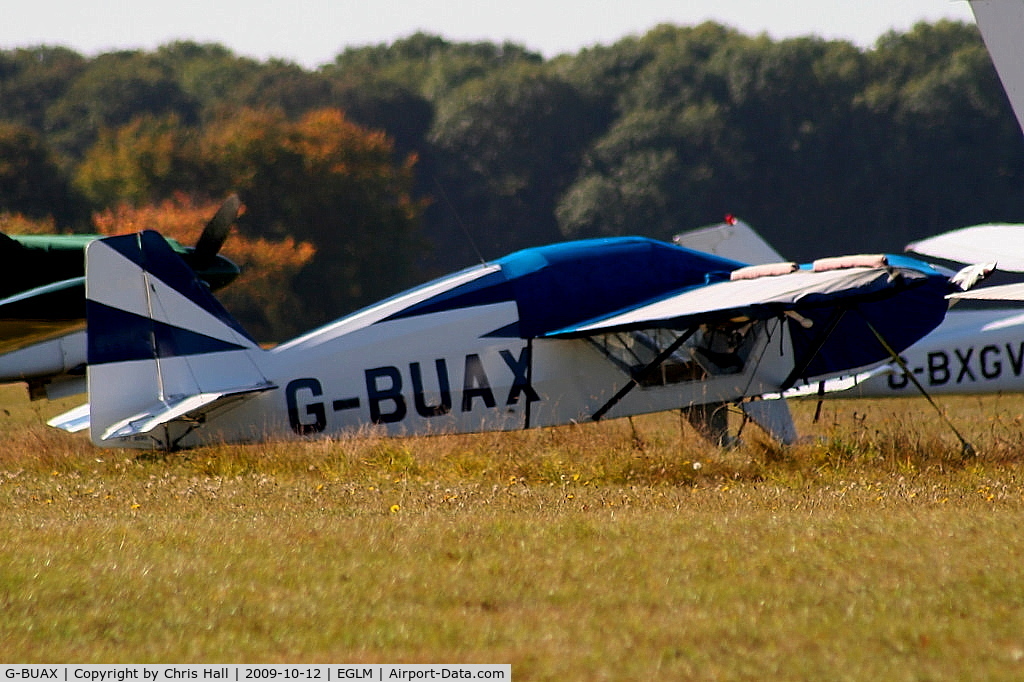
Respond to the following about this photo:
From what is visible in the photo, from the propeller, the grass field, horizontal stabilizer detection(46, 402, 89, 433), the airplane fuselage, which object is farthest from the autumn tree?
the grass field

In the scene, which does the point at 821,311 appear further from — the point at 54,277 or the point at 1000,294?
the point at 54,277

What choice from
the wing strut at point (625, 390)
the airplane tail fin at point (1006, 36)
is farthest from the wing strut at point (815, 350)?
the airplane tail fin at point (1006, 36)

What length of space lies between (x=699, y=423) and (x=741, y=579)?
21.3 feet

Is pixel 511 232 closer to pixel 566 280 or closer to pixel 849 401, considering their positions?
pixel 849 401

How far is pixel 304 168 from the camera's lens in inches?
2071

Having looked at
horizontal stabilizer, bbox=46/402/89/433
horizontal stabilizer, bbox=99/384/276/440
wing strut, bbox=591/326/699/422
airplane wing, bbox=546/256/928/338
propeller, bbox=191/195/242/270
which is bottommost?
wing strut, bbox=591/326/699/422

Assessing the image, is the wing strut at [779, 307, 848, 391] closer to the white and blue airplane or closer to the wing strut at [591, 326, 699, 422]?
the white and blue airplane

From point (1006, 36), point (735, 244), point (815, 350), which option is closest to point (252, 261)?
→ point (735, 244)

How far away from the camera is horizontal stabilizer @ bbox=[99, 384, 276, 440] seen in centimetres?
1180

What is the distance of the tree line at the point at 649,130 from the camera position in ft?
207

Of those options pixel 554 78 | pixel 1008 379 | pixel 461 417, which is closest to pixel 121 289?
pixel 461 417

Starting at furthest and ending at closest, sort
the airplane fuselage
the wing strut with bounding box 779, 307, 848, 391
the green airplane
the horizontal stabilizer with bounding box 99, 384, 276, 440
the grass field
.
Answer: the airplane fuselage → the green airplane → the wing strut with bounding box 779, 307, 848, 391 → the horizontal stabilizer with bounding box 99, 384, 276, 440 → the grass field

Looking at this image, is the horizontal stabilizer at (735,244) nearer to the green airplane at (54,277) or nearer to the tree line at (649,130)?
the green airplane at (54,277)

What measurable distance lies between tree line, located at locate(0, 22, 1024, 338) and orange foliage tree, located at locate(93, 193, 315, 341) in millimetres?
6349
